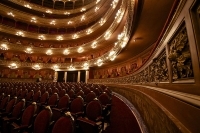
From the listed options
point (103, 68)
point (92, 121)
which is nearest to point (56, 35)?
point (103, 68)

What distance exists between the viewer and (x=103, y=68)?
16.0 metres

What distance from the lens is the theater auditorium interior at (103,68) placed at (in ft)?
3.33

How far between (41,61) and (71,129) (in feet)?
63.6

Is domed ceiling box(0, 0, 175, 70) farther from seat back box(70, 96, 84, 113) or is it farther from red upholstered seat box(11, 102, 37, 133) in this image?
red upholstered seat box(11, 102, 37, 133)

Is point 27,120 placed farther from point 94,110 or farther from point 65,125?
point 94,110

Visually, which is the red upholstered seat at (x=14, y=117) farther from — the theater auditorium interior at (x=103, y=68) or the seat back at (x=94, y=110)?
the seat back at (x=94, y=110)

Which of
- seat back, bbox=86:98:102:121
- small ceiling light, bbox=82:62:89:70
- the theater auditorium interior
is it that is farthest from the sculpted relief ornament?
small ceiling light, bbox=82:62:89:70

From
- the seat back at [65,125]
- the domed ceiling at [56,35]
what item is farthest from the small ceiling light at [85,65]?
the seat back at [65,125]

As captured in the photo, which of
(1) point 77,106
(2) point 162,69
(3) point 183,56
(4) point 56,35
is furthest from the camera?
(4) point 56,35

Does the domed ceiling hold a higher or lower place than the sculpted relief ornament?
higher

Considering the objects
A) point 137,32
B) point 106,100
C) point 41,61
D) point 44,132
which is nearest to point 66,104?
point 106,100

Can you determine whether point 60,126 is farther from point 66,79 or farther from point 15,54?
point 15,54

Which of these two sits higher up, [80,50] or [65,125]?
[80,50]

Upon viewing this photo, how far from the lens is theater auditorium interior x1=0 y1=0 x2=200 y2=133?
1.01 meters
